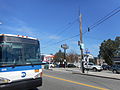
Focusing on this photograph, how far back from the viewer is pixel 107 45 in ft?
189

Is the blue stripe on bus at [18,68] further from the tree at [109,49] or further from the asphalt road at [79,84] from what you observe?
the tree at [109,49]

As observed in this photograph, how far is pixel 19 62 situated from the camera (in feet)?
21.8

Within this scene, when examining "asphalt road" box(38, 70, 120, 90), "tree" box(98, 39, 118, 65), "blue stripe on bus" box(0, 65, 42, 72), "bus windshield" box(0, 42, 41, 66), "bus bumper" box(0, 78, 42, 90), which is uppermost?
"tree" box(98, 39, 118, 65)

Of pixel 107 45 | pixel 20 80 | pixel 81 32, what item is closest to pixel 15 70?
pixel 20 80

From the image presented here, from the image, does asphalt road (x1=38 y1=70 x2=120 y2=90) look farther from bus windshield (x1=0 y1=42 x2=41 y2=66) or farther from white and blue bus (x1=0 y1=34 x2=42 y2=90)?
bus windshield (x1=0 y1=42 x2=41 y2=66)

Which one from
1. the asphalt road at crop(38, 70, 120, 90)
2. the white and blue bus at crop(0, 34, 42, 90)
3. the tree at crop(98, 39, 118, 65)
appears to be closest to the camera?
the white and blue bus at crop(0, 34, 42, 90)

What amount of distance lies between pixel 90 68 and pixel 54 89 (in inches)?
1007

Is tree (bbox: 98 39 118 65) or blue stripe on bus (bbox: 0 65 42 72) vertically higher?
tree (bbox: 98 39 118 65)

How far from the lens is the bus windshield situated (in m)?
6.26

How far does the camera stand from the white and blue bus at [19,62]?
612cm

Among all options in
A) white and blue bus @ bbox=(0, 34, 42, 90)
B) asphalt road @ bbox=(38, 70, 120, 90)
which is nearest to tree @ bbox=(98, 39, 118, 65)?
asphalt road @ bbox=(38, 70, 120, 90)

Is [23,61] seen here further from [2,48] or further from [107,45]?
[107,45]

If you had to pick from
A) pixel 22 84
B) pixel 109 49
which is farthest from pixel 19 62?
pixel 109 49

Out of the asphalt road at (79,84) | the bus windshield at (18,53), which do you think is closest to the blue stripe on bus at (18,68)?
the bus windshield at (18,53)
